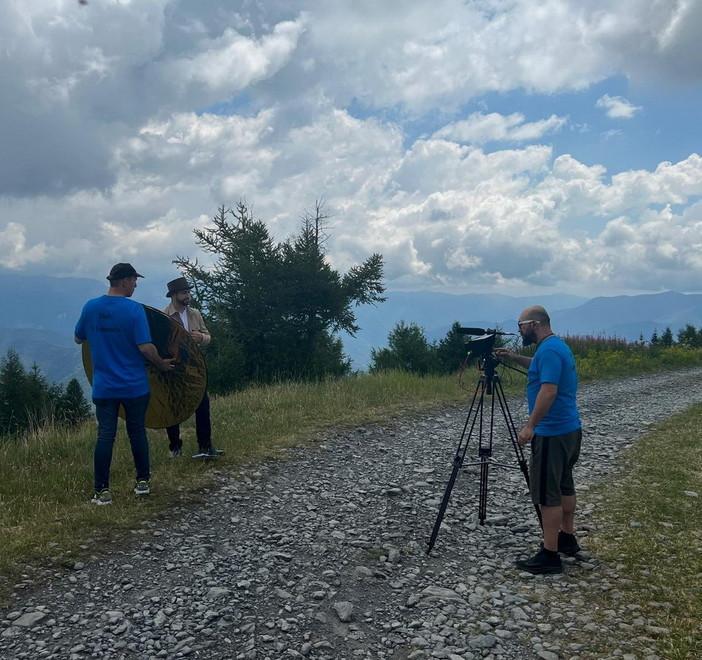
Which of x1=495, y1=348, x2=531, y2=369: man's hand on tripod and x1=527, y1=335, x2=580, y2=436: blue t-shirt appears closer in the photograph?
x1=527, y1=335, x2=580, y2=436: blue t-shirt

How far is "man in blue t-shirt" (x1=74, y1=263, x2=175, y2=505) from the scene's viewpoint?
6.20 m

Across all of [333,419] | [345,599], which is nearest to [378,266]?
[333,419]

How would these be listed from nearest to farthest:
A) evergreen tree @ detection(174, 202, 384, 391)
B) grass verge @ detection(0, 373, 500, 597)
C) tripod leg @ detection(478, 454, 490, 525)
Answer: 1. grass verge @ detection(0, 373, 500, 597)
2. tripod leg @ detection(478, 454, 490, 525)
3. evergreen tree @ detection(174, 202, 384, 391)

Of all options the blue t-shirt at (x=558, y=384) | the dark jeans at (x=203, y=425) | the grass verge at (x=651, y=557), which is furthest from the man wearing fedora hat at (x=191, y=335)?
the grass verge at (x=651, y=557)

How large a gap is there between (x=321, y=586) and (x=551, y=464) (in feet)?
7.69

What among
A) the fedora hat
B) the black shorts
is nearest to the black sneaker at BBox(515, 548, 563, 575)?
the black shorts

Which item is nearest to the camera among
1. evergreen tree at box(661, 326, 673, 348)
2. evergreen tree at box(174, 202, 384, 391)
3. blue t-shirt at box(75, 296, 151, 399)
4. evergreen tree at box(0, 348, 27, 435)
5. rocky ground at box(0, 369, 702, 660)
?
rocky ground at box(0, 369, 702, 660)

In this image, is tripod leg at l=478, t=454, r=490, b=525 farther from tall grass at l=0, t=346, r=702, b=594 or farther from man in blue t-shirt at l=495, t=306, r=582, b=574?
tall grass at l=0, t=346, r=702, b=594

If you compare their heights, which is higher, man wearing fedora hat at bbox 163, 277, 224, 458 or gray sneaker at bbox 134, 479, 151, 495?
man wearing fedora hat at bbox 163, 277, 224, 458

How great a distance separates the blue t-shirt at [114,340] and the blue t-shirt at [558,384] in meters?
4.29

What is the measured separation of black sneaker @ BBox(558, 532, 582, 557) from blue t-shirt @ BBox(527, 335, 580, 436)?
110cm

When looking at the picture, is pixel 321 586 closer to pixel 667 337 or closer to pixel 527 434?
pixel 527 434

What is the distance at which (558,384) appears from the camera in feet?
16.6

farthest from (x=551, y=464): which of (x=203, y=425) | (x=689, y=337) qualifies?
(x=689, y=337)
